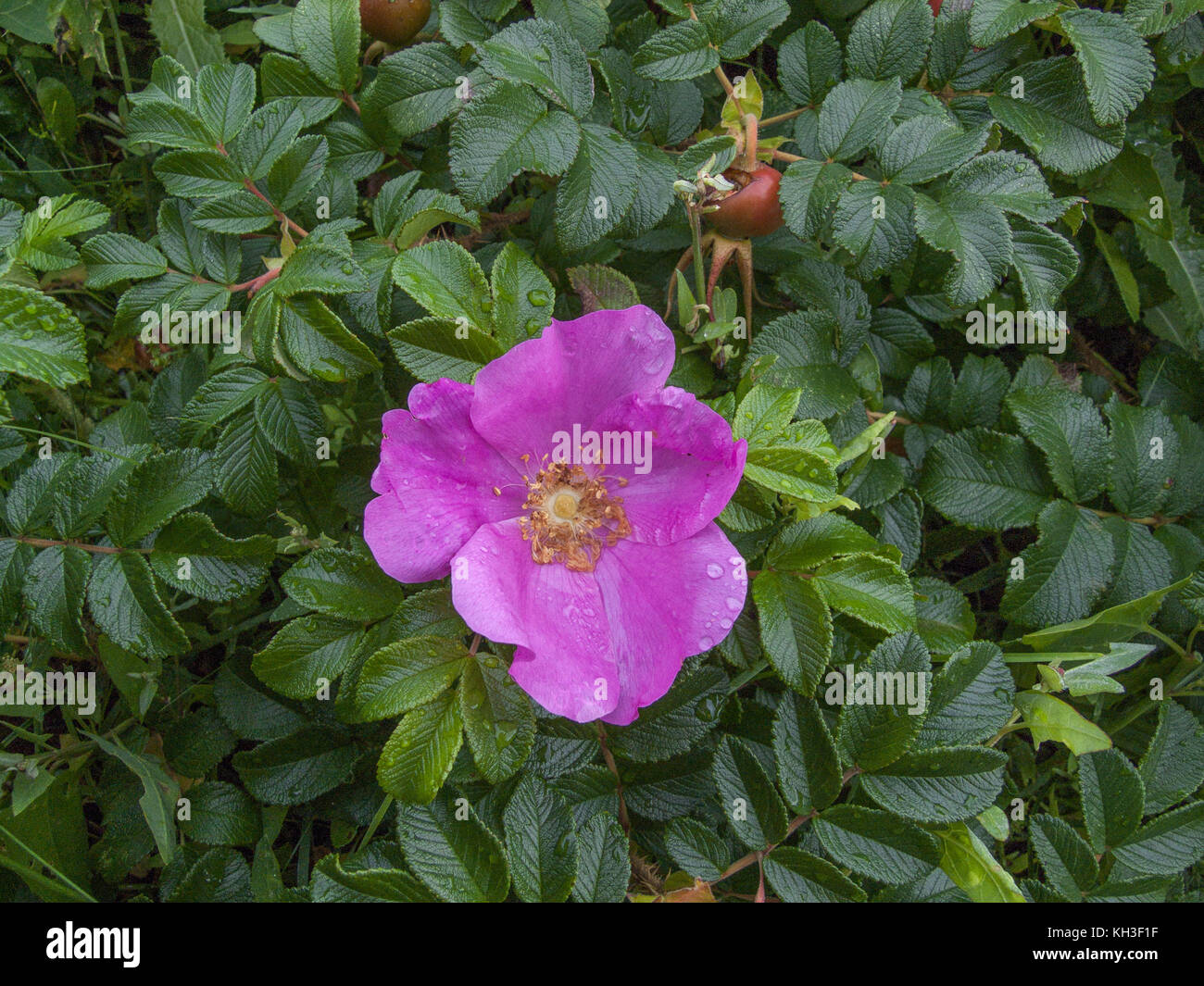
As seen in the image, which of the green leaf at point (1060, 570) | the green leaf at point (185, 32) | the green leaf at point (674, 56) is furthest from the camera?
the green leaf at point (185, 32)

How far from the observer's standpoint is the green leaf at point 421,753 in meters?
1.58

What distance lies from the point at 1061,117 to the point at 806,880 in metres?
1.68

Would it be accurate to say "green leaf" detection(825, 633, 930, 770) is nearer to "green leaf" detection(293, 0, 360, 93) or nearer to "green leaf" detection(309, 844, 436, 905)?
"green leaf" detection(309, 844, 436, 905)

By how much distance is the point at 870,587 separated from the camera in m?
1.75

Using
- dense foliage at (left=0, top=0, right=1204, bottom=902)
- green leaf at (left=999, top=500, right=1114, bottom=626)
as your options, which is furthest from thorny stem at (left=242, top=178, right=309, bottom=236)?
green leaf at (left=999, top=500, right=1114, bottom=626)

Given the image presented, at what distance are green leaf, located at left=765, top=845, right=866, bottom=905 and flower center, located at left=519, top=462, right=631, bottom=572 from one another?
2.12 ft

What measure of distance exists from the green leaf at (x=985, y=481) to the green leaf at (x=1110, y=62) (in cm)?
72

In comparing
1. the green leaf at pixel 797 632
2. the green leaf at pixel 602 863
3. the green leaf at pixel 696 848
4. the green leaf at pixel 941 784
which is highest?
the green leaf at pixel 797 632

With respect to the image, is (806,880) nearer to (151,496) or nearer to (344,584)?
(344,584)

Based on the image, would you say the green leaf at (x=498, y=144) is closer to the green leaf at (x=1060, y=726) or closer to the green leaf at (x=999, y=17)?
Answer: the green leaf at (x=999, y=17)

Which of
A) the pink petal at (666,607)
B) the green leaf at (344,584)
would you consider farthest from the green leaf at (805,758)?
the green leaf at (344,584)

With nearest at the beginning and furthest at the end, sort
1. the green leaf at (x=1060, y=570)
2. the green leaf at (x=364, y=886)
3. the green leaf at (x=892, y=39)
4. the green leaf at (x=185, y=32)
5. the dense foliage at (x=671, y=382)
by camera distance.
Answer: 1. the green leaf at (x=364, y=886)
2. the dense foliage at (x=671, y=382)
3. the green leaf at (x=892, y=39)
4. the green leaf at (x=1060, y=570)
5. the green leaf at (x=185, y=32)

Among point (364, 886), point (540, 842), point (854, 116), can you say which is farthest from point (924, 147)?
point (364, 886)
